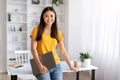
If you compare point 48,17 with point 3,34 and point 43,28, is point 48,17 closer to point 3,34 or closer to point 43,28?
→ point 43,28

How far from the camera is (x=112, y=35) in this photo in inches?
150

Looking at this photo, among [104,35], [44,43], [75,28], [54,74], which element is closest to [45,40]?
[44,43]

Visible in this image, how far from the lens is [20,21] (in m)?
5.27

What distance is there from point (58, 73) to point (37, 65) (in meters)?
0.23

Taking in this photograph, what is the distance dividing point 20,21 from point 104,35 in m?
2.32

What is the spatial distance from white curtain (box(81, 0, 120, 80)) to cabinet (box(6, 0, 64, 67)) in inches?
56.2

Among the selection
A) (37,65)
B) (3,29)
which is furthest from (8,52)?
(37,65)

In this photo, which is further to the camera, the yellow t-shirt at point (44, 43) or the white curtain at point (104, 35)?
the white curtain at point (104, 35)

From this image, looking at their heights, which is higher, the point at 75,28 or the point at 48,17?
the point at 48,17

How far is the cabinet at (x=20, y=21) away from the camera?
5191 millimetres

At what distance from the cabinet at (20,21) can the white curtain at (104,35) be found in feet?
4.68

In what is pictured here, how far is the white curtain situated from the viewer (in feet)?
12.2

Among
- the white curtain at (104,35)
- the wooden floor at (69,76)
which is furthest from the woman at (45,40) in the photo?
the wooden floor at (69,76)

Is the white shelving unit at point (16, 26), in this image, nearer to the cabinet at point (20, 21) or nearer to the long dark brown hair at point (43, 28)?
the cabinet at point (20, 21)
